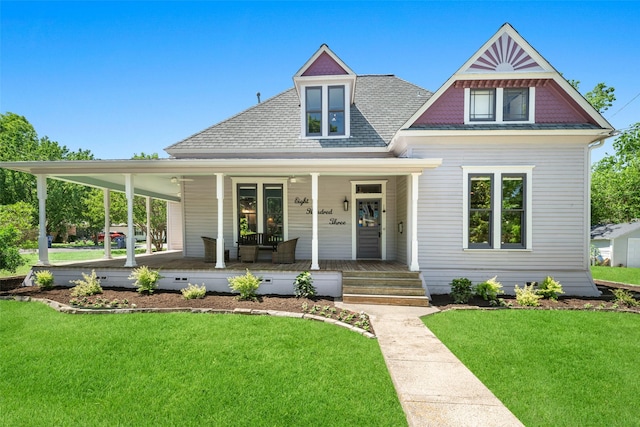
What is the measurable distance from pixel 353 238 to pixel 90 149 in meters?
38.9

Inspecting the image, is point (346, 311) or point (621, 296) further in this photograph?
point (621, 296)

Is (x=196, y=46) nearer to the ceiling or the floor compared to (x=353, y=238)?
nearer to the ceiling

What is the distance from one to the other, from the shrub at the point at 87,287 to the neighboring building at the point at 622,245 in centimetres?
2469

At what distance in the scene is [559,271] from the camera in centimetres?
849

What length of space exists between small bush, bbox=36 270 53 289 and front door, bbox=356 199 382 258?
8768mm

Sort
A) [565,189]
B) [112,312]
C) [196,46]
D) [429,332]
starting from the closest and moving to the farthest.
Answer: [429,332] < [112,312] < [565,189] < [196,46]

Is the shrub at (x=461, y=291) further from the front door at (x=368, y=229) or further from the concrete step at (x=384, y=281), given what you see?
the front door at (x=368, y=229)

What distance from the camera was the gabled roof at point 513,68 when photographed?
827 centimetres

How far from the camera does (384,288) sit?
7.56m

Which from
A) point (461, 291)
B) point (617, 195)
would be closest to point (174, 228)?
point (461, 291)

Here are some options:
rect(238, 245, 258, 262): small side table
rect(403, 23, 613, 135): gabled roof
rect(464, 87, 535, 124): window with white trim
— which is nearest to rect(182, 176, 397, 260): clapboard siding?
rect(238, 245, 258, 262): small side table

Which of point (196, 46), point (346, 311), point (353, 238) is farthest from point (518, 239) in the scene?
point (196, 46)

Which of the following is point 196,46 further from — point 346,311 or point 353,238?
point 346,311

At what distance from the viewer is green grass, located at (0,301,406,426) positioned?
300cm
